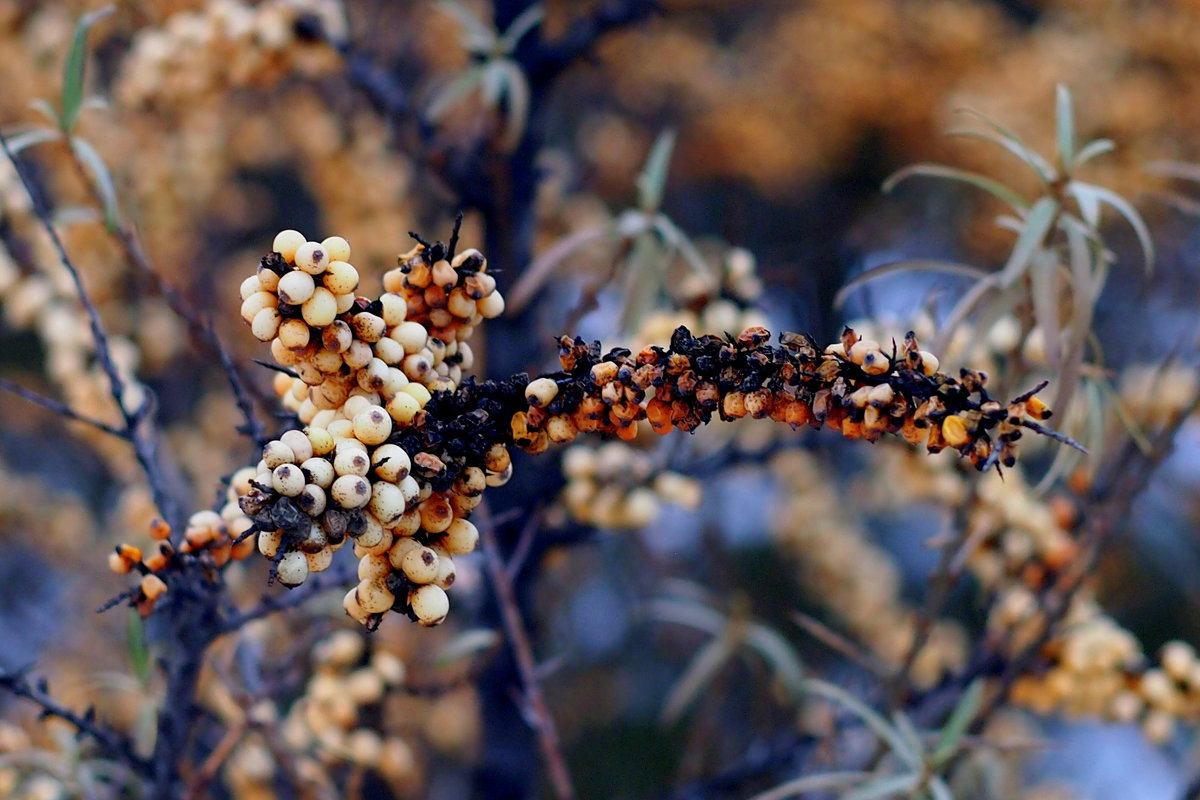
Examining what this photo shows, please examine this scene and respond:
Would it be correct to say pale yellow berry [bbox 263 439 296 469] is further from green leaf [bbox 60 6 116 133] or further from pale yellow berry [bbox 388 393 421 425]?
green leaf [bbox 60 6 116 133]

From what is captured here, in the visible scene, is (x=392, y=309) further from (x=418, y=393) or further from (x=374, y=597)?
(x=374, y=597)

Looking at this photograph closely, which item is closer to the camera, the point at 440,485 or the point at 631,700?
the point at 440,485

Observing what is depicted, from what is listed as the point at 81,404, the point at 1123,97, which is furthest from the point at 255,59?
the point at 1123,97

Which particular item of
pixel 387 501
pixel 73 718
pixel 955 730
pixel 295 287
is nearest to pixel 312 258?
pixel 295 287

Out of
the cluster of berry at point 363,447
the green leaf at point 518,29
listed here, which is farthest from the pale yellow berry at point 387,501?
the green leaf at point 518,29

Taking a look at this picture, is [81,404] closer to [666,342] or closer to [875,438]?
[666,342]

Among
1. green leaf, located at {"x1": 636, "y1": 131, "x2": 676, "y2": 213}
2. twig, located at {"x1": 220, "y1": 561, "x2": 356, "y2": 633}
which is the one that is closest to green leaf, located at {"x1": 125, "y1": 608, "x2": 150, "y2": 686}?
twig, located at {"x1": 220, "y1": 561, "x2": 356, "y2": 633}

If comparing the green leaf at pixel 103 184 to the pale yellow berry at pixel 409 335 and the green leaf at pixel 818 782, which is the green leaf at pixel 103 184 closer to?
the pale yellow berry at pixel 409 335
